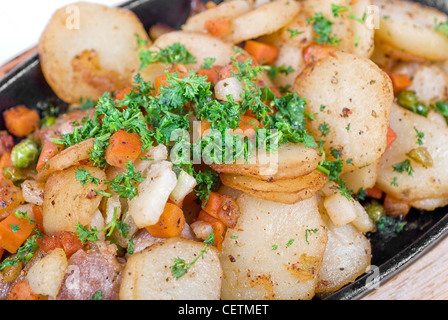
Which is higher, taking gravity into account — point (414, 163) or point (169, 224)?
point (169, 224)

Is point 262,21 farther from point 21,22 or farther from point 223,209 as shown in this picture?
point 21,22

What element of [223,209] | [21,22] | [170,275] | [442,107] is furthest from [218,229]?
[21,22]

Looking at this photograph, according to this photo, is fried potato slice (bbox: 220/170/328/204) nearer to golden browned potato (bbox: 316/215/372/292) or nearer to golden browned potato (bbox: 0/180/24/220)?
golden browned potato (bbox: 316/215/372/292)

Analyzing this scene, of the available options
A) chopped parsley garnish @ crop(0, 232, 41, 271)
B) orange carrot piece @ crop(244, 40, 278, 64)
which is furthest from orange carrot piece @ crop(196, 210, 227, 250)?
orange carrot piece @ crop(244, 40, 278, 64)
